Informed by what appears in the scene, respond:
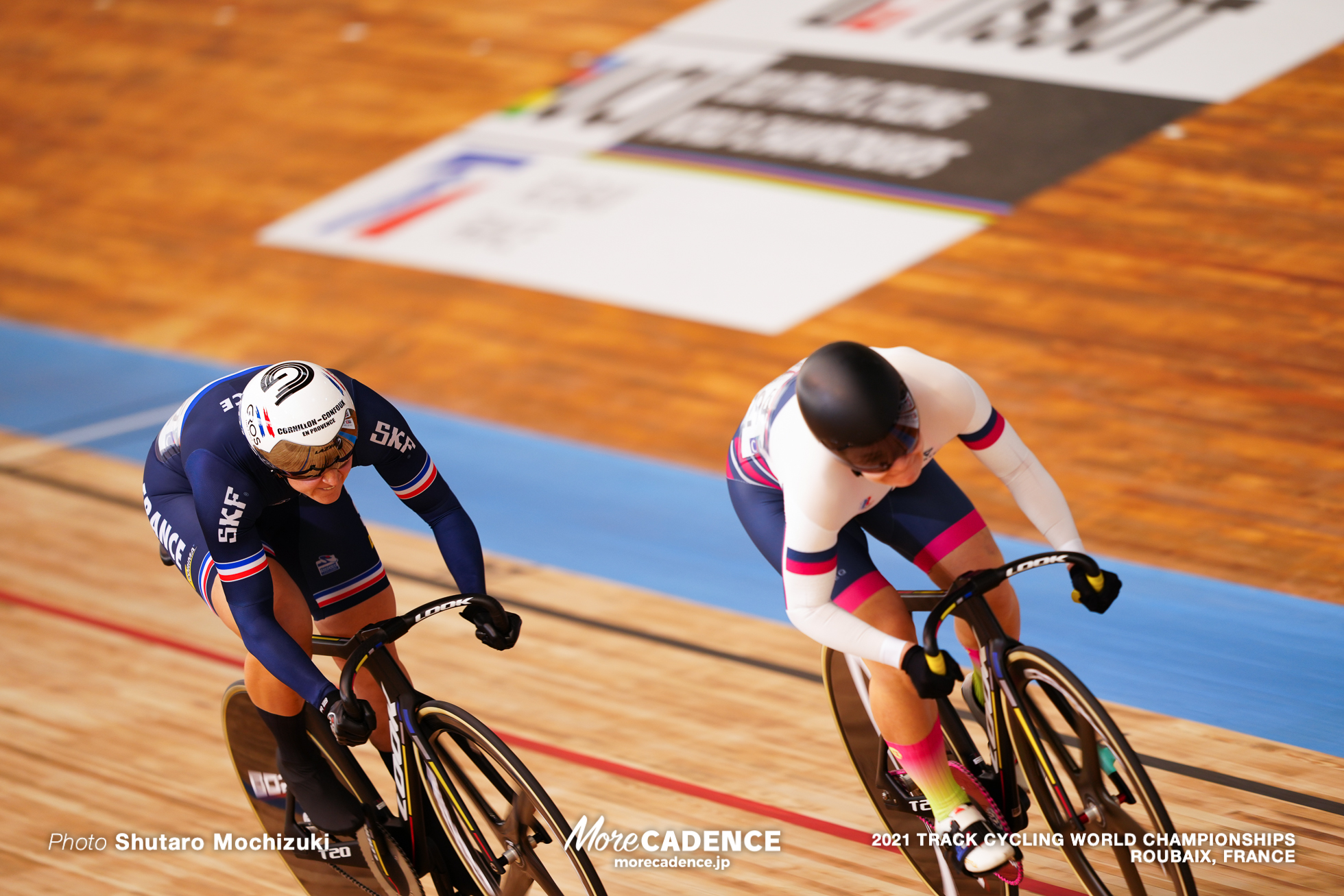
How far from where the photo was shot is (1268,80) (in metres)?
5.71

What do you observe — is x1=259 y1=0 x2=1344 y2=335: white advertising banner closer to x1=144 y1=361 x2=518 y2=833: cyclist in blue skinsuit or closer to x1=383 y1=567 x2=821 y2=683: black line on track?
x1=383 y1=567 x2=821 y2=683: black line on track

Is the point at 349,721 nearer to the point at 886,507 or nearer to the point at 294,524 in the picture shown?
the point at 294,524

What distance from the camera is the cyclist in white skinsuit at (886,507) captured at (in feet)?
6.86

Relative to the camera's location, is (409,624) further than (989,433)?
Yes

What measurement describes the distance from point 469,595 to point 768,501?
569mm

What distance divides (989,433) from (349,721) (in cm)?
118

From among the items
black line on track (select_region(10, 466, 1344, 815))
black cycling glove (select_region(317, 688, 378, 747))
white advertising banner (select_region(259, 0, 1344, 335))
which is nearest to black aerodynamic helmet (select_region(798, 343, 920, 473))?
black cycling glove (select_region(317, 688, 378, 747))

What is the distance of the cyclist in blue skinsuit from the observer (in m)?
2.38

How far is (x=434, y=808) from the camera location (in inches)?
102

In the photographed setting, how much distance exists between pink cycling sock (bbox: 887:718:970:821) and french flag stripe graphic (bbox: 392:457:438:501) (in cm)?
99

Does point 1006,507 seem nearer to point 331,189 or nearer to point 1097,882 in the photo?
point 1097,882

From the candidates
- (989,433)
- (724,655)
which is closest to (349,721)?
(989,433)

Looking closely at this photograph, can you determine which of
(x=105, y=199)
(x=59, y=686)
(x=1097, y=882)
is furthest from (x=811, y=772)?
(x=105, y=199)

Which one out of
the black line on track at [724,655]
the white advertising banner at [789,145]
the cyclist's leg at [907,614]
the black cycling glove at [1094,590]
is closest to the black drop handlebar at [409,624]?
the cyclist's leg at [907,614]
